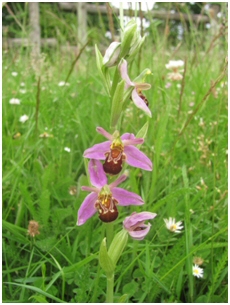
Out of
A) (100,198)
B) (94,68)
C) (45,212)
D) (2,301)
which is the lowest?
(2,301)

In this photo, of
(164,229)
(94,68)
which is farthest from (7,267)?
(94,68)

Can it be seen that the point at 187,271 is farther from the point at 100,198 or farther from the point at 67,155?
the point at 67,155

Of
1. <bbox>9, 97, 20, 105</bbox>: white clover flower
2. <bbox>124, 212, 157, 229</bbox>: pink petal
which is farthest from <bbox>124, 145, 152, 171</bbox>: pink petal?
<bbox>9, 97, 20, 105</bbox>: white clover flower

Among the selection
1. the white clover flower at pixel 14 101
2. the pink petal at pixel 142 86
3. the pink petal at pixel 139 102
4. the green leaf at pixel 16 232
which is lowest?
the green leaf at pixel 16 232

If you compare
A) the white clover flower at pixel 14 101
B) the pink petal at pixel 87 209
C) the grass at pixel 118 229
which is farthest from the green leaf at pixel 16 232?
the white clover flower at pixel 14 101

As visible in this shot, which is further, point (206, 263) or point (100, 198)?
point (206, 263)

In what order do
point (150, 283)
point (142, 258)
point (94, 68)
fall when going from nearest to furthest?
point (150, 283), point (142, 258), point (94, 68)

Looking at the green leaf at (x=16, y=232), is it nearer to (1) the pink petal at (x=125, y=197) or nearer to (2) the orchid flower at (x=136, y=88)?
(1) the pink petal at (x=125, y=197)

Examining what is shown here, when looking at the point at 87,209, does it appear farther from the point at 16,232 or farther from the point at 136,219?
the point at 16,232
